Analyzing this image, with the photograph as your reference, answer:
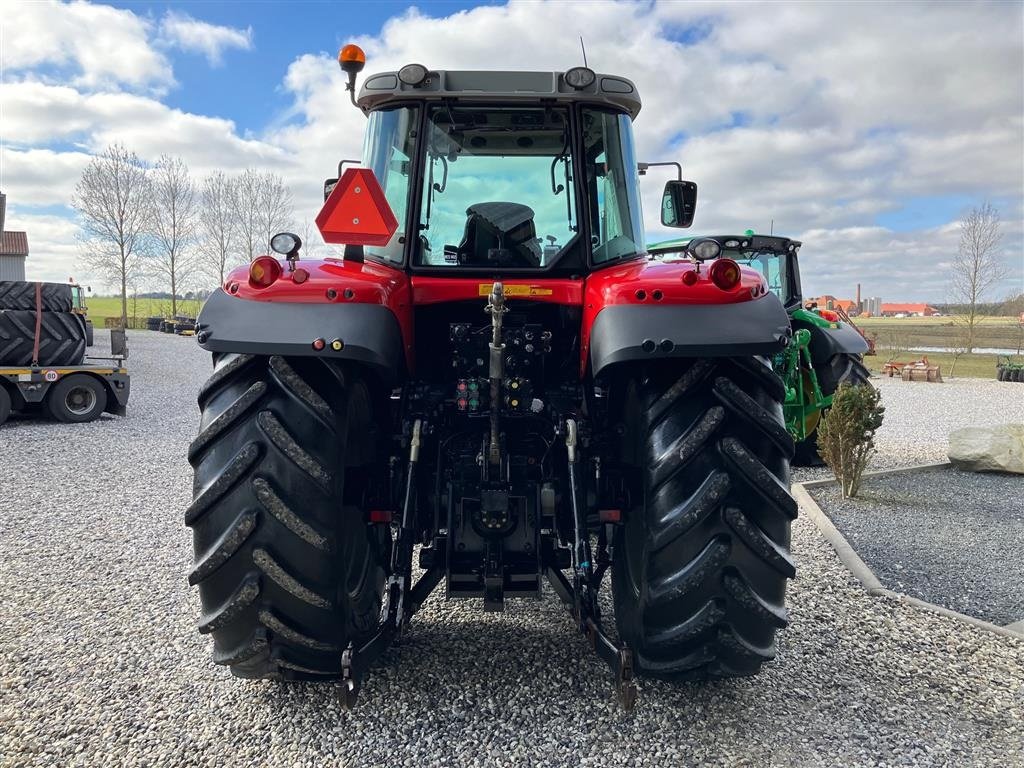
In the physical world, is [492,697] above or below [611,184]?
below

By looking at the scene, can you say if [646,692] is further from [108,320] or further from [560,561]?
[108,320]

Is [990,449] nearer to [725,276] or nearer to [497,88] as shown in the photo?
[725,276]

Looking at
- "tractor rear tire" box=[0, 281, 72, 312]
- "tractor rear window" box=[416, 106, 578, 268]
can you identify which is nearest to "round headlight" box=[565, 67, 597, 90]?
"tractor rear window" box=[416, 106, 578, 268]

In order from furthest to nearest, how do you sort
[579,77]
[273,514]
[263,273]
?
[579,77] → [263,273] → [273,514]

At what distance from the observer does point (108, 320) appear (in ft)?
128

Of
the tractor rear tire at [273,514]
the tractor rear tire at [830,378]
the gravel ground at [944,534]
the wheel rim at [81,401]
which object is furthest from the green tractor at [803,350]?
the wheel rim at [81,401]

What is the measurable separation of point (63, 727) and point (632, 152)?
3287 mm

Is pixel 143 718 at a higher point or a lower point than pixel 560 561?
lower

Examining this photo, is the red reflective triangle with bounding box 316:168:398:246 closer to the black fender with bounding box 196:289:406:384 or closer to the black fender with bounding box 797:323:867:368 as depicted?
the black fender with bounding box 196:289:406:384

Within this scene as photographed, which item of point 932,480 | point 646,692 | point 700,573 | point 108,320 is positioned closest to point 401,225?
point 700,573

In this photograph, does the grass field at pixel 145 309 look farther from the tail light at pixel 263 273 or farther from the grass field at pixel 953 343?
the tail light at pixel 263 273

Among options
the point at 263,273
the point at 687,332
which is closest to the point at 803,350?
the point at 687,332

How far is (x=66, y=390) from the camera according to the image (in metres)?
10.7

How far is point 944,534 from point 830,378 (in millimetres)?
2987
